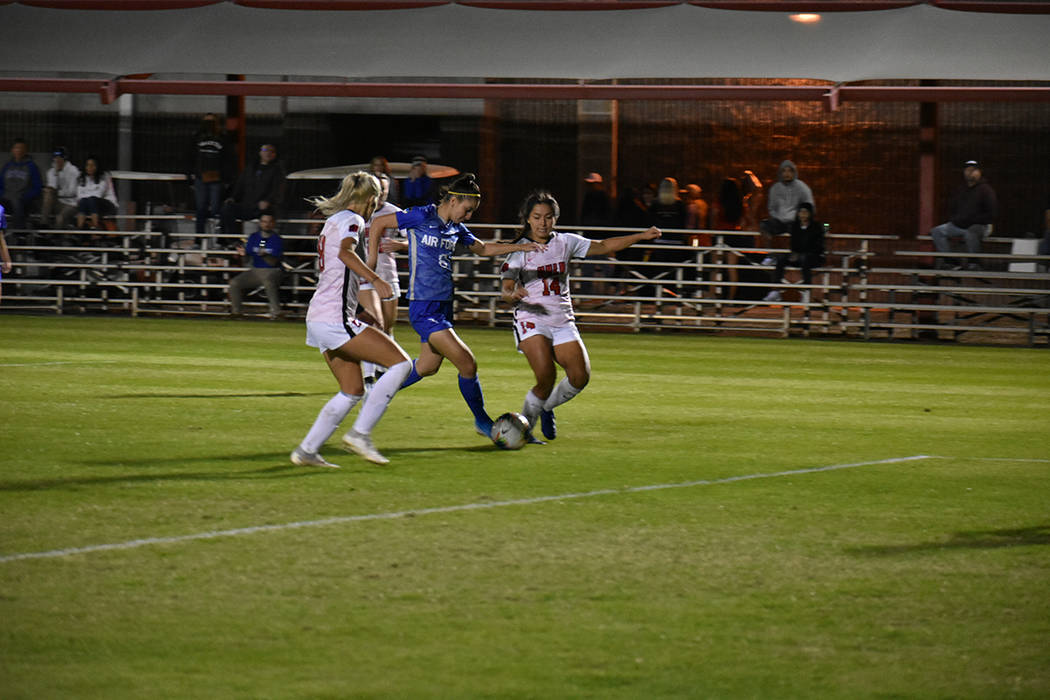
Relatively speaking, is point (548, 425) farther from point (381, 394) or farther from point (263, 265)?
point (263, 265)

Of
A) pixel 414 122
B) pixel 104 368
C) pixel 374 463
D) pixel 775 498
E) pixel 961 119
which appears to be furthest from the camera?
pixel 414 122

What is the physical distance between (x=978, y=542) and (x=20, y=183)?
2250cm

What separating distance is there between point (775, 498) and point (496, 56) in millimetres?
17982

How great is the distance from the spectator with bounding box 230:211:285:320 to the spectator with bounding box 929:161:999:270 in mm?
10605

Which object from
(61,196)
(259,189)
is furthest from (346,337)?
(61,196)

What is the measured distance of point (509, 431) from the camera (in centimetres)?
1070

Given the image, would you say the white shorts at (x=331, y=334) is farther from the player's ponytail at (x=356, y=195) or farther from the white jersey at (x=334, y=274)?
the player's ponytail at (x=356, y=195)

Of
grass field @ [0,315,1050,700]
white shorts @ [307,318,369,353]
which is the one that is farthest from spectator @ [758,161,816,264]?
white shorts @ [307,318,369,353]

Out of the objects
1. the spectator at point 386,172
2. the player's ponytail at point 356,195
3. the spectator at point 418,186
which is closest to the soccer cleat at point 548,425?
the player's ponytail at point 356,195

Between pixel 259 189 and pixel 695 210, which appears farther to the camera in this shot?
pixel 695 210

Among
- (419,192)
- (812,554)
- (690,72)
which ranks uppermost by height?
(690,72)

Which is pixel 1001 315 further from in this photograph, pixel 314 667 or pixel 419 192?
pixel 314 667

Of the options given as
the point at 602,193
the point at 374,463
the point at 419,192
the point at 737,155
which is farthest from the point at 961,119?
the point at 374,463

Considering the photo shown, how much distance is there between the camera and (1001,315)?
2364 centimetres
